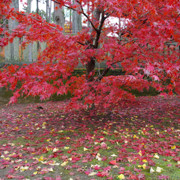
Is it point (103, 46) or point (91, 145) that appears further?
point (103, 46)

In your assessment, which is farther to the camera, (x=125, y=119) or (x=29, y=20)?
(x=125, y=119)

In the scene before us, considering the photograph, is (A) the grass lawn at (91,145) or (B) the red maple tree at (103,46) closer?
(A) the grass lawn at (91,145)

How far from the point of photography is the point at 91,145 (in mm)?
3816

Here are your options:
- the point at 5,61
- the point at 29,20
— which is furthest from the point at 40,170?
the point at 5,61

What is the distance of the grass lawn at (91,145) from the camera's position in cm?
271

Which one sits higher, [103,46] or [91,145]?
[103,46]

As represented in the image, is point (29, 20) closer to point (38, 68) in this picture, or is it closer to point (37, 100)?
point (38, 68)

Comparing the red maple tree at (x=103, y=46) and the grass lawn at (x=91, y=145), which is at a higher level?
the red maple tree at (x=103, y=46)

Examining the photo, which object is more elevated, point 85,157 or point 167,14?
point 167,14

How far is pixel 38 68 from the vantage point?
433cm

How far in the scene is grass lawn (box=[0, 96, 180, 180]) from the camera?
2.71 m

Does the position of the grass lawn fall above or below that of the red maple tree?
below

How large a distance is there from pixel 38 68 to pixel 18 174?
231 centimetres

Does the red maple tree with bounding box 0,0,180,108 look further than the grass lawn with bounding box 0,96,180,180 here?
Yes
